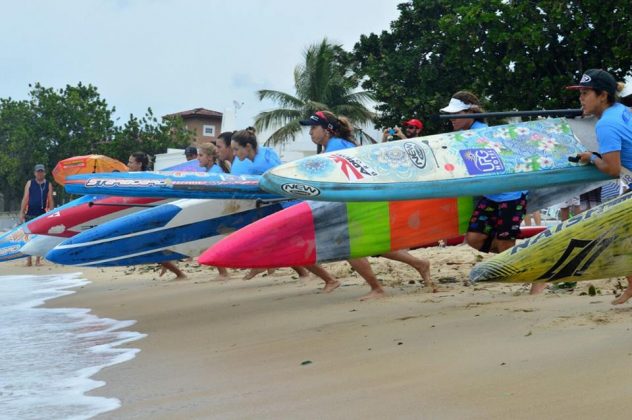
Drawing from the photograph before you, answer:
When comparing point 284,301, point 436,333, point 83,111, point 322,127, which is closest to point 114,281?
point 284,301

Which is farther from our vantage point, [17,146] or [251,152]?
[17,146]

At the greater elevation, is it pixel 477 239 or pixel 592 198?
pixel 592 198

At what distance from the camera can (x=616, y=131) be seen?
476 centimetres

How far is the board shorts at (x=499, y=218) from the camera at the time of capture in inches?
242

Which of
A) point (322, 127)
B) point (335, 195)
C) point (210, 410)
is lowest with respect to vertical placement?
point (210, 410)

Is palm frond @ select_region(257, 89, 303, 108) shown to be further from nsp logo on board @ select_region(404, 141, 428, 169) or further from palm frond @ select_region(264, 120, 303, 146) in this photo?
nsp logo on board @ select_region(404, 141, 428, 169)

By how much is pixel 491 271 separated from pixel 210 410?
154cm

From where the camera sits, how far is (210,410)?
358 cm

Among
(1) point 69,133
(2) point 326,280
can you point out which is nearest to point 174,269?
(2) point 326,280

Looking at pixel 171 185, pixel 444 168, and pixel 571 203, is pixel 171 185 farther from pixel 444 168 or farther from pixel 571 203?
pixel 571 203

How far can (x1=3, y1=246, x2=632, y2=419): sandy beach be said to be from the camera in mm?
3299

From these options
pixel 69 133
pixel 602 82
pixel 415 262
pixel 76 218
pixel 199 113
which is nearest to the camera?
pixel 602 82

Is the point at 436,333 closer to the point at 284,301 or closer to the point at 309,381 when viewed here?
the point at 309,381

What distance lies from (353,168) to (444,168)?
59 centimetres
